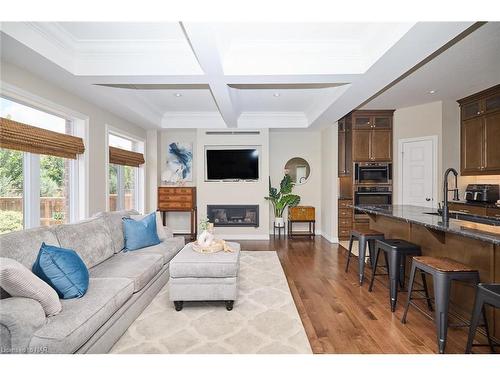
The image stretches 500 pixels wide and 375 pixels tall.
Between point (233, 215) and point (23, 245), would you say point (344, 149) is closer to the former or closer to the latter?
point (233, 215)

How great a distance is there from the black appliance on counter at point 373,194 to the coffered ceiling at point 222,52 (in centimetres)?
227

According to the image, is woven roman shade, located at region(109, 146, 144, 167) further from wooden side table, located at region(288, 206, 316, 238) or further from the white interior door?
the white interior door

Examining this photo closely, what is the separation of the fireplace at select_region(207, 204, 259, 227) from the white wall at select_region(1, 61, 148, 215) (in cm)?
240

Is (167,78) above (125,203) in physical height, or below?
above

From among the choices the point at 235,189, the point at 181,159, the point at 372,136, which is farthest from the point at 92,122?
the point at 372,136

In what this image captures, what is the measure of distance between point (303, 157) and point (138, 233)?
4.45 m

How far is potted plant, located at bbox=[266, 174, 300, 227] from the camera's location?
6.10 metres

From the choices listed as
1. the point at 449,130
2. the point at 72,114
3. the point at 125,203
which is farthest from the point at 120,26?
the point at 449,130

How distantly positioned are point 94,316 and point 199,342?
0.78m

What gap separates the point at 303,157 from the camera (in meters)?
6.62

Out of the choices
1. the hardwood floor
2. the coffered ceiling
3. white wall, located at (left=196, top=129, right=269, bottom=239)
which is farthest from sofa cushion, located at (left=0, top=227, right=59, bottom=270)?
white wall, located at (left=196, top=129, right=269, bottom=239)

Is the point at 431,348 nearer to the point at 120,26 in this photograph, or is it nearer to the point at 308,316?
the point at 308,316

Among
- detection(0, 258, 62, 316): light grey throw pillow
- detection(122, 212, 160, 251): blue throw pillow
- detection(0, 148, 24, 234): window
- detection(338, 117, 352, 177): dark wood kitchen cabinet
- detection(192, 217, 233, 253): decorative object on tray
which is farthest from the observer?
detection(338, 117, 352, 177): dark wood kitchen cabinet
